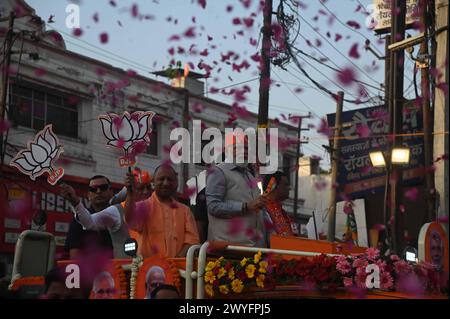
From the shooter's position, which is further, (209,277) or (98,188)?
(98,188)

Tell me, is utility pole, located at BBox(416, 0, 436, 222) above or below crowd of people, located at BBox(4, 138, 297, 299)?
above

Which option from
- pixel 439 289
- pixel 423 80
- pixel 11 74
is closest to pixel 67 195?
pixel 439 289

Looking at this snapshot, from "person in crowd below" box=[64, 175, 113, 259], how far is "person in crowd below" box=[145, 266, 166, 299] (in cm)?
120

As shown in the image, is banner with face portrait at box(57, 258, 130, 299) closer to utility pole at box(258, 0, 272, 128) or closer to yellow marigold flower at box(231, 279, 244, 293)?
yellow marigold flower at box(231, 279, 244, 293)

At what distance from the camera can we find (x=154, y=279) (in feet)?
15.4

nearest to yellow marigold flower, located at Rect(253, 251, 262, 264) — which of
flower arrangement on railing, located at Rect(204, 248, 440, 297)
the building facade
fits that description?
flower arrangement on railing, located at Rect(204, 248, 440, 297)

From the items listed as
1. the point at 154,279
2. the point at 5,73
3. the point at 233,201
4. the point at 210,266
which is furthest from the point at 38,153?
the point at 5,73

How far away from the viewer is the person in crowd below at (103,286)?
496 centimetres

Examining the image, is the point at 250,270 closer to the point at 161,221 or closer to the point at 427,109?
the point at 161,221

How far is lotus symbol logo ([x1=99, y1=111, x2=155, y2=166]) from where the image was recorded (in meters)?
5.53

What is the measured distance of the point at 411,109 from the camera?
13406 millimetres

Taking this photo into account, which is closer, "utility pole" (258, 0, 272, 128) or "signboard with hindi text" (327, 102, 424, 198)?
"utility pole" (258, 0, 272, 128)

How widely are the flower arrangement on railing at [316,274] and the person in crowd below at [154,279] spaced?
30 cm

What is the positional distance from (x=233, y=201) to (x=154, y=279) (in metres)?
1.22
